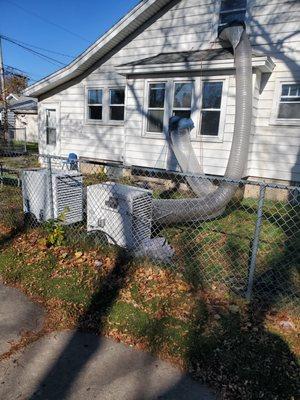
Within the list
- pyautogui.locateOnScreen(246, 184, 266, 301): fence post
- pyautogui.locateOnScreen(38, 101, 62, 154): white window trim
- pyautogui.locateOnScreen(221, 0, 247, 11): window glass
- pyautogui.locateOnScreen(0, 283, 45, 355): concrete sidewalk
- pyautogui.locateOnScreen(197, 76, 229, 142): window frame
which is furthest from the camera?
pyautogui.locateOnScreen(38, 101, 62, 154): white window trim

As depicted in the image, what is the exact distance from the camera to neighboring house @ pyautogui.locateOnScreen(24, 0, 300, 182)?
773 centimetres

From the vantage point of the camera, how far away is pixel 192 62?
7918 millimetres

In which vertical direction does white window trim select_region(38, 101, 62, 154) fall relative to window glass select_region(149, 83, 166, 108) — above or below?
below

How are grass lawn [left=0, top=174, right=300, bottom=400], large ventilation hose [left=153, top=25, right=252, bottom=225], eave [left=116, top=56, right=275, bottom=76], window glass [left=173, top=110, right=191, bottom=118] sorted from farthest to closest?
window glass [left=173, top=110, right=191, bottom=118]
eave [left=116, top=56, right=275, bottom=76]
large ventilation hose [left=153, top=25, right=252, bottom=225]
grass lawn [left=0, top=174, right=300, bottom=400]

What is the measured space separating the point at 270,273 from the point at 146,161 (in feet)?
19.3

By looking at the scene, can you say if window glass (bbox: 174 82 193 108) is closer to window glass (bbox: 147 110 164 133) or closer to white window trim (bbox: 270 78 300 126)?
window glass (bbox: 147 110 164 133)

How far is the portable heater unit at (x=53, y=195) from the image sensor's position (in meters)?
4.89

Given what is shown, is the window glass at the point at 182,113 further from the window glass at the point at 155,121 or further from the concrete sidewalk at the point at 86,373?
the concrete sidewalk at the point at 86,373

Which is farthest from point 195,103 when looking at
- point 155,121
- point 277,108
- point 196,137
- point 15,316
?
point 15,316

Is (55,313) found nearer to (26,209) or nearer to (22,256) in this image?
(22,256)

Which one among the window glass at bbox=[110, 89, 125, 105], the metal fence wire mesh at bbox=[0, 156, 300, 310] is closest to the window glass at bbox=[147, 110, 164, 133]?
the window glass at bbox=[110, 89, 125, 105]

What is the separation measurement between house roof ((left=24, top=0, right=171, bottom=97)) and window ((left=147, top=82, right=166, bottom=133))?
2.21 meters

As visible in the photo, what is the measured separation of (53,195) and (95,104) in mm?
7072

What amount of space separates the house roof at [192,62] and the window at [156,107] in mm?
502
